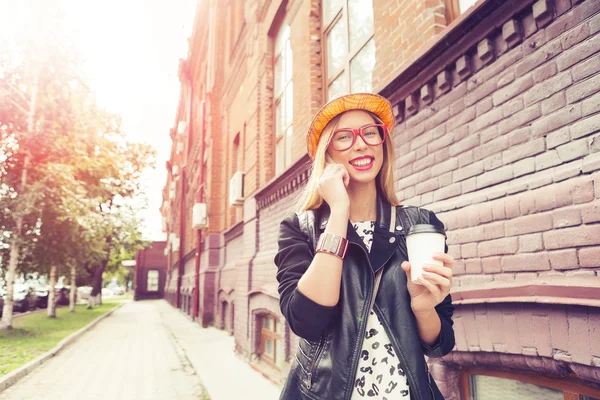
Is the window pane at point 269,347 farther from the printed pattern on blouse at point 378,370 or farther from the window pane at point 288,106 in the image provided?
the printed pattern on blouse at point 378,370

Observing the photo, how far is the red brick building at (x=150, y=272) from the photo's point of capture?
49.7m

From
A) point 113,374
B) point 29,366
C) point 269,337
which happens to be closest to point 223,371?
point 269,337

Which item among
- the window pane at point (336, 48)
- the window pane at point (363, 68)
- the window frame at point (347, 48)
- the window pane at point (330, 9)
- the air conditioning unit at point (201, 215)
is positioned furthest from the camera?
the air conditioning unit at point (201, 215)

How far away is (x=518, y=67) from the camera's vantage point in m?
2.42

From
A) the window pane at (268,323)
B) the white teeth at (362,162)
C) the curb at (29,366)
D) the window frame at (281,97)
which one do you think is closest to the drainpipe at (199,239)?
the curb at (29,366)

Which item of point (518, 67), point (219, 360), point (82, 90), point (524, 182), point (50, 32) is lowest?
point (219, 360)

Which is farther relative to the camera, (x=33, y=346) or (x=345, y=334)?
(x=33, y=346)

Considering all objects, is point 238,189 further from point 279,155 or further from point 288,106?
point 288,106

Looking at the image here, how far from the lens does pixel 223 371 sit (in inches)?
300

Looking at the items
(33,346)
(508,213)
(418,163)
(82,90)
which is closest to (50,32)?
(82,90)

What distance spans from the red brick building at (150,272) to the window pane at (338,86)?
47.7m

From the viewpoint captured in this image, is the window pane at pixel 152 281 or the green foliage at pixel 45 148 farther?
the window pane at pixel 152 281

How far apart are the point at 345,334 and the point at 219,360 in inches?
311

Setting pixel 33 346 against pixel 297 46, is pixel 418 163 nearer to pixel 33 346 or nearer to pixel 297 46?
pixel 297 46
